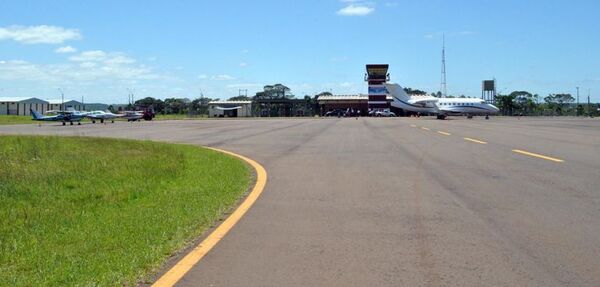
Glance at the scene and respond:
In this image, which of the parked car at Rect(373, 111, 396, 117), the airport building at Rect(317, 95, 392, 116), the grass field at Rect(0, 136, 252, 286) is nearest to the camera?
the grass field at Rect(0, 136, 252, 286)

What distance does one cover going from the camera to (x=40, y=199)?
420 inches

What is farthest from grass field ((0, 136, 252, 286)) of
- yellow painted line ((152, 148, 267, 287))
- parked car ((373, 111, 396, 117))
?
parked car ((373, 111, 396, 117))

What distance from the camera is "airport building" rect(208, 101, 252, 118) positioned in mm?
133000

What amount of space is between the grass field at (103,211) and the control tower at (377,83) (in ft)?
394

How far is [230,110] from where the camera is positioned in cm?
13550

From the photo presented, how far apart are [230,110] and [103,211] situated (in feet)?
417

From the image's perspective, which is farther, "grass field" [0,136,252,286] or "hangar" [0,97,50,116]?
"hangar" [0,97,50,116]

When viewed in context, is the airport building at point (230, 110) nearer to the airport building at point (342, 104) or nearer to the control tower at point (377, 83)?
the airport building at point (342, 104)

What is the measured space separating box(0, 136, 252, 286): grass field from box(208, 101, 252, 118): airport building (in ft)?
377

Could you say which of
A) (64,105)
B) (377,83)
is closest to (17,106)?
(64,105)

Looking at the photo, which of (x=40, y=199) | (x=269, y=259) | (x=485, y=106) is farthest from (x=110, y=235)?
(x=485, y=106)

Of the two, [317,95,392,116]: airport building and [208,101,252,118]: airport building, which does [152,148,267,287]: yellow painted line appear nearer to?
[208,101,252,118]: airport building

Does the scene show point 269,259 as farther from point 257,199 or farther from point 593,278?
point 257,199

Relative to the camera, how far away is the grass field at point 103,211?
19.9 feet
